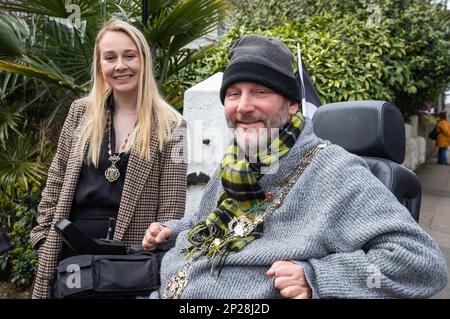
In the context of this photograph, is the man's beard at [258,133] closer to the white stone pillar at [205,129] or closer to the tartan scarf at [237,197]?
the tartan scarf at [237,197]

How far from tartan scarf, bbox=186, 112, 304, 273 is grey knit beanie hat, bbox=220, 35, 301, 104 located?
140mm

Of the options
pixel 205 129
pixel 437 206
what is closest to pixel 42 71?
→ pixel 205 129

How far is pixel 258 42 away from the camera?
1.98m

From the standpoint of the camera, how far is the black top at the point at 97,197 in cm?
250

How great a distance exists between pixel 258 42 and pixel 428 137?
12893 millimetres

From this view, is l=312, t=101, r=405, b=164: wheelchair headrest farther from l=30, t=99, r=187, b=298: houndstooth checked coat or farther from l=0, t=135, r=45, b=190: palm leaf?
l=0, t=135, r=45, b=190: palm leaf

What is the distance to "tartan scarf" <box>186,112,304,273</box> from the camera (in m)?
1.86

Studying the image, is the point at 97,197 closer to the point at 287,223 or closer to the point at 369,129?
the point at 287,223

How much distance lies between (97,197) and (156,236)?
0.46m

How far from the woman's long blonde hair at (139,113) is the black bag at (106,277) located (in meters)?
0.62

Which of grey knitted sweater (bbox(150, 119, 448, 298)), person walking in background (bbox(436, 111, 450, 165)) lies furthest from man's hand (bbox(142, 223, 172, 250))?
person walking in background (bbox(436, 111, 450, 165))

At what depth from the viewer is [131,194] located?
2500 mm

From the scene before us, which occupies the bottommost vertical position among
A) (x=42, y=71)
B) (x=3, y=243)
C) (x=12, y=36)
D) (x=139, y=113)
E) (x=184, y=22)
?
(x=3, y=243)

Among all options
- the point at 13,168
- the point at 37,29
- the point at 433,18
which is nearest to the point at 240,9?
the point at 433,18
